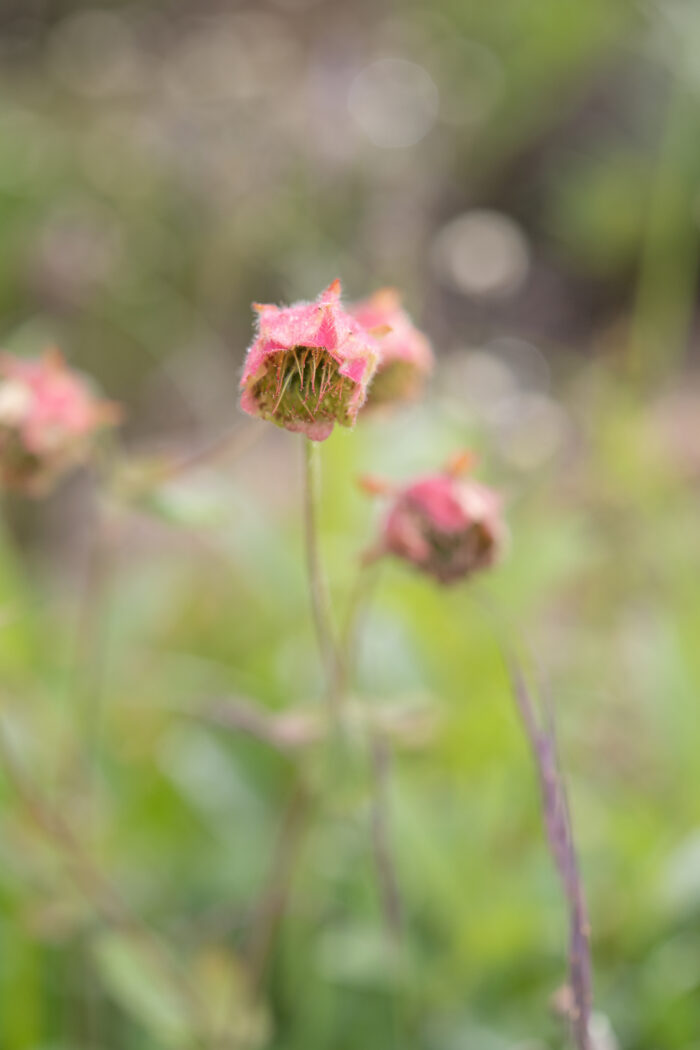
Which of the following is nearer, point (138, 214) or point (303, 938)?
point (303, 938)

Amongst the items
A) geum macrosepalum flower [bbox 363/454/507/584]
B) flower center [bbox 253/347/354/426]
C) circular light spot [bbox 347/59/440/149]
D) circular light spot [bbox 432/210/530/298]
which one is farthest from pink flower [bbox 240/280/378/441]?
circular light spot [bbox 347/59/440/149]

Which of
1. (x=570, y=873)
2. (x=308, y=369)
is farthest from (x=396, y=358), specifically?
(x=570, y=873)

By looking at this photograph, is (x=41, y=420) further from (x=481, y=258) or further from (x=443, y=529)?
(x=481, y=258)

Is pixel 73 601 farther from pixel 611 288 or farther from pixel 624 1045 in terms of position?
pixel 611 288

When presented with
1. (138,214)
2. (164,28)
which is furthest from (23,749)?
(164,28)

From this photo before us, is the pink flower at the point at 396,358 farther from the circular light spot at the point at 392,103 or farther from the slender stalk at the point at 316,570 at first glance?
the circular light spot at the point at 392,103

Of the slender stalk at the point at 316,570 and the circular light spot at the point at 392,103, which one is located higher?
the circular light spot at the point at 392,103

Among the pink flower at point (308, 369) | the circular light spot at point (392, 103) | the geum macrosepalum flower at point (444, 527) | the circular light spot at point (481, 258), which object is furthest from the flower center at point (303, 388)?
the circular light spot at point (392, 103)
